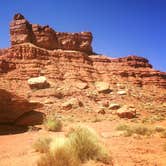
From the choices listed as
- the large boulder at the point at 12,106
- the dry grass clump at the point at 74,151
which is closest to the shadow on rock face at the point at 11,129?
the large boulder at the point at 12,106

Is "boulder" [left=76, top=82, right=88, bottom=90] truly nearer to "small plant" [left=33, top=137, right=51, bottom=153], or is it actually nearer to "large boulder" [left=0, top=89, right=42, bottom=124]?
"large boulder" [left=0, top=89, right=42, bottom=124]

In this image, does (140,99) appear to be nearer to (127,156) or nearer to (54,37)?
(54,37)

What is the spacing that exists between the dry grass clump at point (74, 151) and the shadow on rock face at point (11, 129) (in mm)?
8290

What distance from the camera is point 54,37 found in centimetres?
6338

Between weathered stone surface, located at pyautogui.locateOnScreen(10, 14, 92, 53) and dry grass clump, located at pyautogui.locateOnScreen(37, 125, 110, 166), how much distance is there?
52.7 m

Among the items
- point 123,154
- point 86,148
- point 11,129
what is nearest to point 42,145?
point 86,148

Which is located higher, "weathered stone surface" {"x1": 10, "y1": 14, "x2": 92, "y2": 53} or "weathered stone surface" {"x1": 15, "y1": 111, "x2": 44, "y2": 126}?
"weathered stone surface" {"x1": 10, "y1": 14, "x2": 92, "y2": 53}

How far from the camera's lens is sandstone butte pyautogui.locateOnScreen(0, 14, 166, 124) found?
150ft

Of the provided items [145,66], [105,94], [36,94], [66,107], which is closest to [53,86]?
[36,94]

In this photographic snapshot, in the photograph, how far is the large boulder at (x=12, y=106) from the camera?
1842 cm

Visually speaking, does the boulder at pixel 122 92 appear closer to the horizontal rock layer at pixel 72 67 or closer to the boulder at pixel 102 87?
the boulder at pixel 102 87

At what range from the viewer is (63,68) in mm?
54375

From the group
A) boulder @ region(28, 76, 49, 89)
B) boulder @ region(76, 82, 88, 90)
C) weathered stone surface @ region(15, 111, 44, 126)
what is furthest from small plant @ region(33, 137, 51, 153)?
boulder @ region(76, 82, 88, 90)

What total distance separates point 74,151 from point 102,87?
1654 inches
